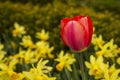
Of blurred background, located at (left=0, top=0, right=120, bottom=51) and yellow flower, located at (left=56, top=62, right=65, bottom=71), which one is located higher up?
blurred background, located at (left=0, top=0, right=120, bottom=51)

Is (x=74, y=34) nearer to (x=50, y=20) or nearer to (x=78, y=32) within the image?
(x=78, y=32)

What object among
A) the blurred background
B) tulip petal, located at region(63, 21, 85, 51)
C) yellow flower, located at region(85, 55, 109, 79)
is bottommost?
yellow flower, located at region(85, 55, 109, 79)

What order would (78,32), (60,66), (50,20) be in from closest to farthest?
1. (78,32)
2. (60,66)
3. (50,20)

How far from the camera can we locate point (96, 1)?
648 cm

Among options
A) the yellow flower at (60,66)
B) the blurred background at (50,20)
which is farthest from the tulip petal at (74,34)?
the blurred background at (50,20)

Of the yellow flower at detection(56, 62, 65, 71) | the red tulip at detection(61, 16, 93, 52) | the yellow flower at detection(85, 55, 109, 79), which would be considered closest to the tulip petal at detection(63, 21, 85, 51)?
the red tulip at detection(61, 16, 93, 52)

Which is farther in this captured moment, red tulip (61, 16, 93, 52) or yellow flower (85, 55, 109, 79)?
yellow flower (85, 55, 109, 79)

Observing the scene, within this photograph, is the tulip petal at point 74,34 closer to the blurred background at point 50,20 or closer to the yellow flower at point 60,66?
the yellow flower at point 60,66

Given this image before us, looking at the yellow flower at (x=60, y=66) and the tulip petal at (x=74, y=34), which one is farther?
the yellow flower at (x=60, y=66)

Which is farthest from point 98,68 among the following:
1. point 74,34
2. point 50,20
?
point 50,20

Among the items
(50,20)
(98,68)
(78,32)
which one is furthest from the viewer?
(50,20)

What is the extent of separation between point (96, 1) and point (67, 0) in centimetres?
54

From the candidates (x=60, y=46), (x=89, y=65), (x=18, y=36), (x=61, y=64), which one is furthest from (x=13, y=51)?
(x=89, y=65)

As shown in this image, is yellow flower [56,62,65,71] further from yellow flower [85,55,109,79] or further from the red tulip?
the red tulip
